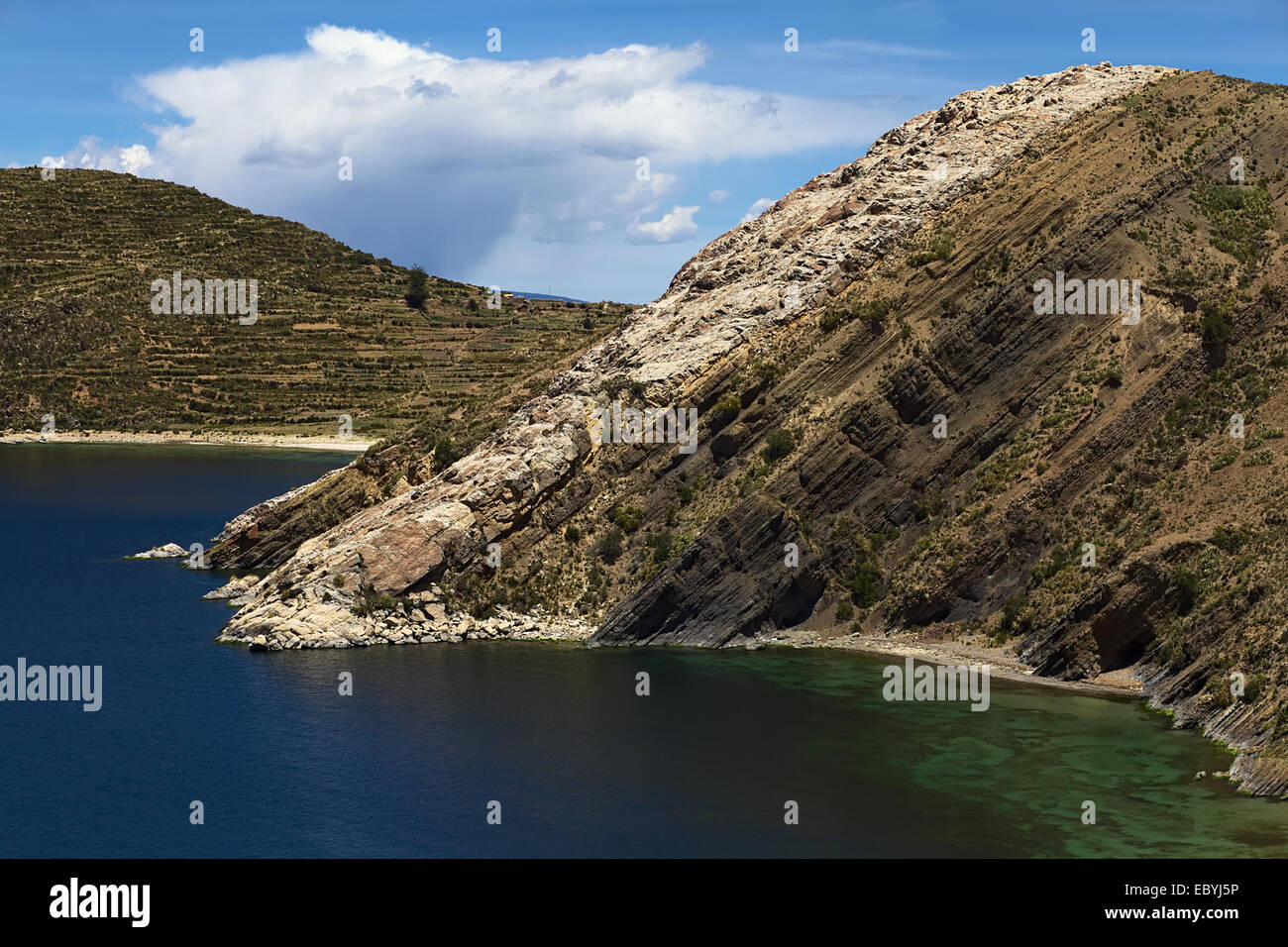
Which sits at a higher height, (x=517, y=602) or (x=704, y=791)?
(x=517, y=602)

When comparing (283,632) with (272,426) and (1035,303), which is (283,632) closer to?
(1035,303)

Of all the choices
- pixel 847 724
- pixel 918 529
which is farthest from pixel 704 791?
pixel 918 529

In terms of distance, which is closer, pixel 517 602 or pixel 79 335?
pixel 517 602

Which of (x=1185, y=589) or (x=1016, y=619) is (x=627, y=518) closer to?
(x=1016, y=619)
